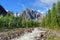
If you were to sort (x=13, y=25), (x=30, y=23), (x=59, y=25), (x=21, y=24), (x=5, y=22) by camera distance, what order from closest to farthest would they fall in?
(x=59, y=25) → (x=5, y=22) → (x=13, y=25) → (x=21, y=24) → (x=30, y=23)

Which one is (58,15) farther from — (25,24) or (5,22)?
(25,24)

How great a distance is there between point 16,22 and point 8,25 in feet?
48.9

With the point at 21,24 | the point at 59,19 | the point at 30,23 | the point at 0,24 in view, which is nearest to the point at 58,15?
the point at 59,19

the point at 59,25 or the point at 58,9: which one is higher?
the point at 58,9

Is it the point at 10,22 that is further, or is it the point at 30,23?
the point at 30,23

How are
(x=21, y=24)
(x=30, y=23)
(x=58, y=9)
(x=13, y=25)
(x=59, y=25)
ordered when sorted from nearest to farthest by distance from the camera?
(x=58, y=9) < (x=59, y=25) < (x=13, y=25) < (x=21, y=24) < (x=30, y=23)

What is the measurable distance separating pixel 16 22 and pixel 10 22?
15.3m

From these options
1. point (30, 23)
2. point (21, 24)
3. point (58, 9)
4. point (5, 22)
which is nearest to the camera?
point (58, 9)

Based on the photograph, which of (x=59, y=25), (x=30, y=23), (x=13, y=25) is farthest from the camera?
(x=30, y=23)

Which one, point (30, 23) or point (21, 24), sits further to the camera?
point (30, 23)

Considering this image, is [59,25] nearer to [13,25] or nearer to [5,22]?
[5,22]

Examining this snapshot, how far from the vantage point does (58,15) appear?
8431 cm

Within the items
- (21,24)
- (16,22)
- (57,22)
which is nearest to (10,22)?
(16,22)

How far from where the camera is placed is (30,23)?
19462 cm
